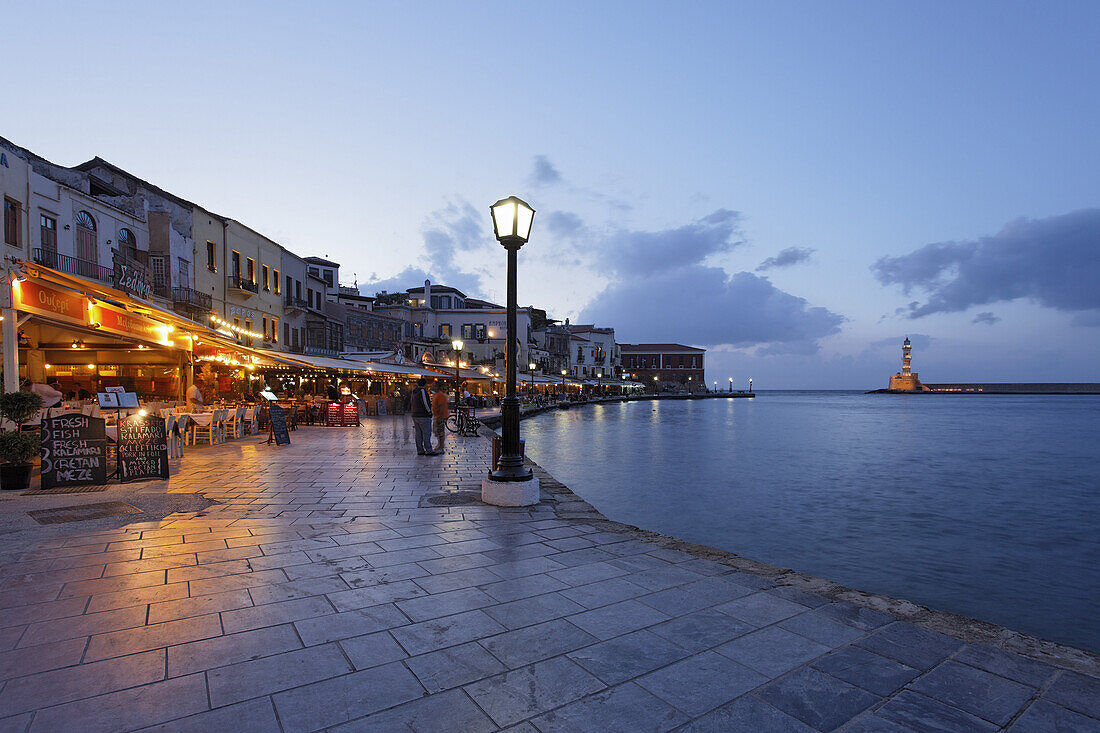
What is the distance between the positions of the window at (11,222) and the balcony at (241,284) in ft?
34.7

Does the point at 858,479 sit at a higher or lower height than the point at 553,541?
lower

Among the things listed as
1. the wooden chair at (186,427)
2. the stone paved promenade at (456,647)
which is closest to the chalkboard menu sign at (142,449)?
the stone paved promenade at (456,647)


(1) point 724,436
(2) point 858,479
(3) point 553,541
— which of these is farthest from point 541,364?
(3) point 553,541

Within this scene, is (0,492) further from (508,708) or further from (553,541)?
(508,708)

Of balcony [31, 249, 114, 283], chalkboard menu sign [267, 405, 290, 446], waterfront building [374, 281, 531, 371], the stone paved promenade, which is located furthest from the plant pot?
waterfront building [374, 281, 531, 371]

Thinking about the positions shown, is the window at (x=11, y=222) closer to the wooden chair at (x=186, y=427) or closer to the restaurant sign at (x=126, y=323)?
the wooden chair at (x=186, y=427)

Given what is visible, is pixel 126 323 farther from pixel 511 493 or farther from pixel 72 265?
pixel 72 265

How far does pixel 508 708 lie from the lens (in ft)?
7.89

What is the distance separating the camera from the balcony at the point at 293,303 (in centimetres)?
3203

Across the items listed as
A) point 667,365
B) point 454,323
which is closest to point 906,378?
point 667,365

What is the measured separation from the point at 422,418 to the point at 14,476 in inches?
243

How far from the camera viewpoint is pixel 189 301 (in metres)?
23.1

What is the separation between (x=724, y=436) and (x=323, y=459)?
73.7 feet

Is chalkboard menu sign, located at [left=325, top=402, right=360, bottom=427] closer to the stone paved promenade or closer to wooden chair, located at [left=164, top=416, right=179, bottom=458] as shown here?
wooden chair, located at [left=164, top=416, right=179, bottom=458]
